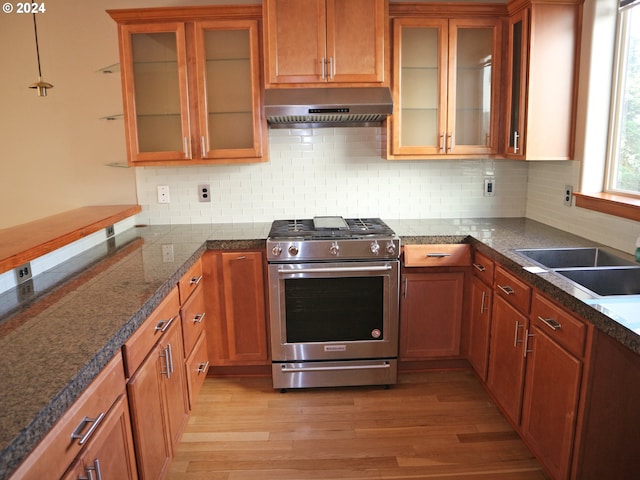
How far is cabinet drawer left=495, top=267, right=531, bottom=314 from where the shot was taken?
2066mm

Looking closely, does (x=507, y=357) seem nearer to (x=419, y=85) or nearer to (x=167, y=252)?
(x=419, y=85)

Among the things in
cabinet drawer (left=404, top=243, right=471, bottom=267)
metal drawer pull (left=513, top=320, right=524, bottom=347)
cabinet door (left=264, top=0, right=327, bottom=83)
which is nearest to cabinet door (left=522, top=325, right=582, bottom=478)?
metal drawer pull (left=513, top=320, right=524, bottom=347)

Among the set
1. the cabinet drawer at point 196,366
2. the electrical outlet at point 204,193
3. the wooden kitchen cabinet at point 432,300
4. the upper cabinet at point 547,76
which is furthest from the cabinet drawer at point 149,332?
the upper cabinet at point 547,76

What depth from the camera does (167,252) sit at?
2457mm

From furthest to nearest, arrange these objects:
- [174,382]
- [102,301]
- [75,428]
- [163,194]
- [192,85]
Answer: [163,194]
[192,85]
[174,382]
[102,301]
[75,428]

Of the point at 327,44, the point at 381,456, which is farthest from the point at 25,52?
the point at 381,456

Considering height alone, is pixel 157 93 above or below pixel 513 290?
above

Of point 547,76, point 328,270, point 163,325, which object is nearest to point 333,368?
point 328,270

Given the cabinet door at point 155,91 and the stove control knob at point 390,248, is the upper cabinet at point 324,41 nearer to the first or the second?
the cabinet door at point 155,91

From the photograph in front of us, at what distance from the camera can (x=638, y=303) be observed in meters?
1.61

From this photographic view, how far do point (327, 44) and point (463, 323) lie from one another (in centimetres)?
181

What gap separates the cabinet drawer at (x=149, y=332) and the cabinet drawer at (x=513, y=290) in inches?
59.6

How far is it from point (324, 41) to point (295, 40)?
0.54ft

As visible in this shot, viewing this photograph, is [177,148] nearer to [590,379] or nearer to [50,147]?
[50,147]
